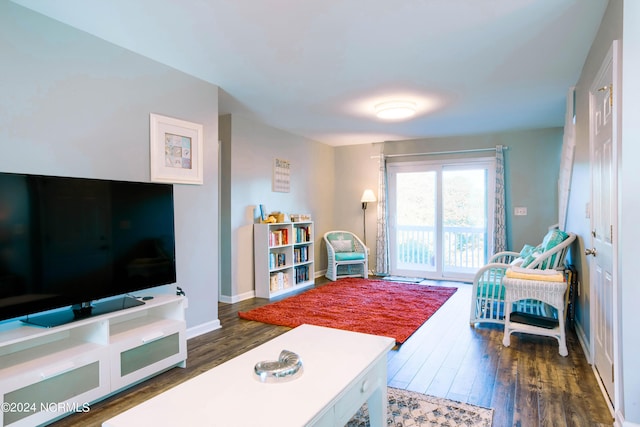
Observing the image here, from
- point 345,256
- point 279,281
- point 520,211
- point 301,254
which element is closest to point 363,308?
point 279,281

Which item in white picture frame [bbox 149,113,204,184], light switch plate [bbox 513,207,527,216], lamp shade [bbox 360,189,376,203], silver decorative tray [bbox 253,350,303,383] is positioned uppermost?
white picture frame [bbox 149,113,204,184]

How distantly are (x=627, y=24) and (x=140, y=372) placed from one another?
3.43 m

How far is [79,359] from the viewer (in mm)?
2123

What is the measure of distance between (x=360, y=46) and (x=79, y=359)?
2762mm

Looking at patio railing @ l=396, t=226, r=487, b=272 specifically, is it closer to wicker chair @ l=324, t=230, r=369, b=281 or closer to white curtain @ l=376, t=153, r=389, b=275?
white curtain @ l=376, t=153, r=389, b=275

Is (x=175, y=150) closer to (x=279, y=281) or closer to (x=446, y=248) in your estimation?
(x=279, y=281)

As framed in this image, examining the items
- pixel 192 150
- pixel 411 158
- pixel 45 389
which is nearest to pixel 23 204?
pixel 45 389

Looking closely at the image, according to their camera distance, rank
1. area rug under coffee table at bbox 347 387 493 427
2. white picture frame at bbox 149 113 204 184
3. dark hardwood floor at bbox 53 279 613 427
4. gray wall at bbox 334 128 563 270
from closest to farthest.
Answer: area rug under coffee table at bbox 347 387 493 427
dark hardwood floor at bbox 53 279 613 427
white picture frame at bbox 149 113 204 184
gray wall at bbox 334 128 563 270

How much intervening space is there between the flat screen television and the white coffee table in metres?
1.23

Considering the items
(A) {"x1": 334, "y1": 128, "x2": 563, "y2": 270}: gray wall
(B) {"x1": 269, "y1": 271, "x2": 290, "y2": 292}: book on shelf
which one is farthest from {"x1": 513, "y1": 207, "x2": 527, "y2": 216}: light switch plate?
(B) {"x1": 269, "y1": 271, "x2": 290, "y2": 292}: book on shelf

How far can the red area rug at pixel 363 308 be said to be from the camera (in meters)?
3.69

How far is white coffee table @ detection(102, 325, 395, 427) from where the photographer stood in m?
1.25

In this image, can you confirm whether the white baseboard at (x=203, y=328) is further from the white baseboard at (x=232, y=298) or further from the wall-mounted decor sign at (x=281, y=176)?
the wall-mounted decor sign at (x=281, y=176)

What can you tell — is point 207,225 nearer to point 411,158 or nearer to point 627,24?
point 627,24
